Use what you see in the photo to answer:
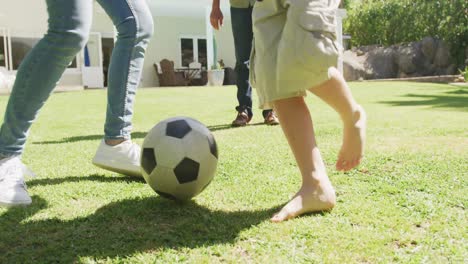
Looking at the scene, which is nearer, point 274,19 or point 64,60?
point 274,19

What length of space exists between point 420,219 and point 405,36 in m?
23.2

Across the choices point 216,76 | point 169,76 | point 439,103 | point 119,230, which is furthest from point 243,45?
point 169,76

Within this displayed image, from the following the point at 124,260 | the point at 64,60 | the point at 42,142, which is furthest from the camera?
the point at 42,142

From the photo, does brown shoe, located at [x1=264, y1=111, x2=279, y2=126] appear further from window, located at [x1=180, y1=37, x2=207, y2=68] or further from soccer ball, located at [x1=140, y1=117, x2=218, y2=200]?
window, located at [x1=180, y1=37, x2=207, y2=68]

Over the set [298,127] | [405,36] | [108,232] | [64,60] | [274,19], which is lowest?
[405,36]

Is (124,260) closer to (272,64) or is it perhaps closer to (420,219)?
(272,64)

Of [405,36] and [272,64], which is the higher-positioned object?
[272,64]

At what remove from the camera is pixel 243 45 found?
15.7ft

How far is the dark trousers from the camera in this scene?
185 inches

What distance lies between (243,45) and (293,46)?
310 centimetres

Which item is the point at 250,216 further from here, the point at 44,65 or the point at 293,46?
the point at 44,65

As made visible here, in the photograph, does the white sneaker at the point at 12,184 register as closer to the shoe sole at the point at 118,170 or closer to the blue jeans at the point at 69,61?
the blue jeans at the point at 69,61

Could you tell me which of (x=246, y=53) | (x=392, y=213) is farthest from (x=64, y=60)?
(x=246, y=53)

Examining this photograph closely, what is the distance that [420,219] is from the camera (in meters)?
1.80
